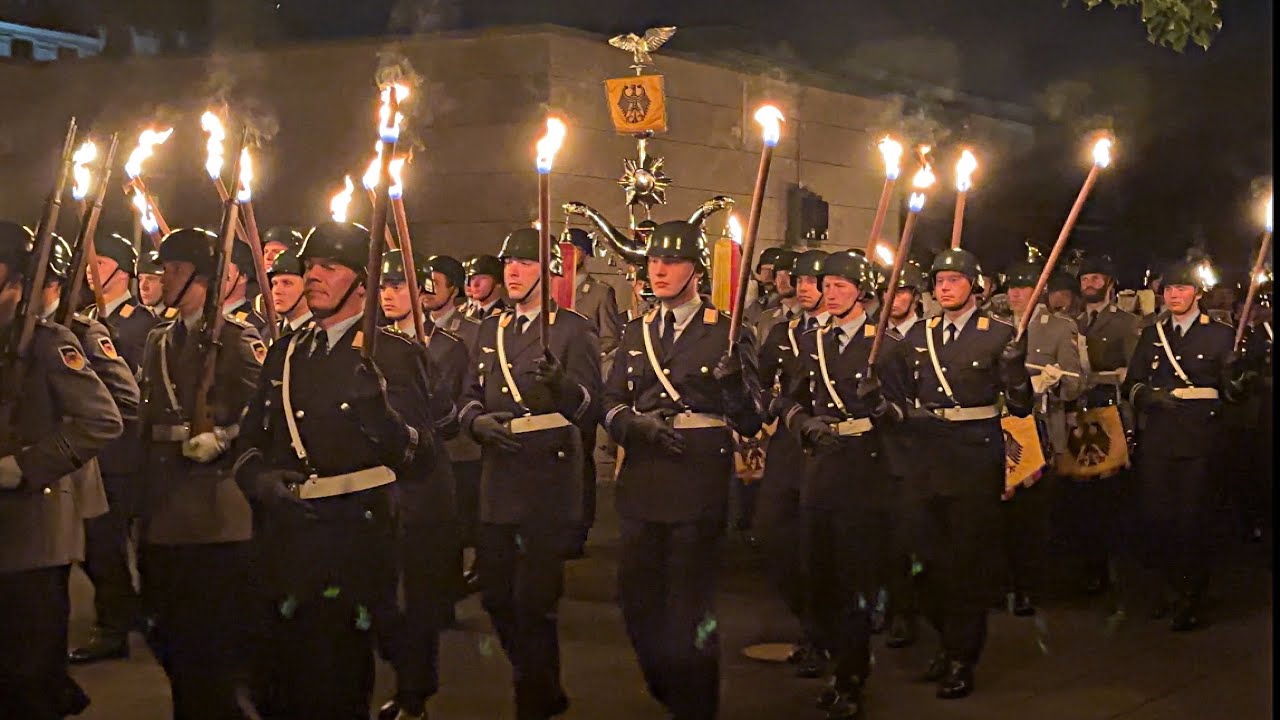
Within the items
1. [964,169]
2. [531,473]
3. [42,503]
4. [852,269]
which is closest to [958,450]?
[852,269]

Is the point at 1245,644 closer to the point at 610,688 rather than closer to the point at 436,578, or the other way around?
the point at 610,688

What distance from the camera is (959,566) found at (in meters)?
8.21

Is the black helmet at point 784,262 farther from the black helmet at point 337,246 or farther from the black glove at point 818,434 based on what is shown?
the black helmet at point 337,246

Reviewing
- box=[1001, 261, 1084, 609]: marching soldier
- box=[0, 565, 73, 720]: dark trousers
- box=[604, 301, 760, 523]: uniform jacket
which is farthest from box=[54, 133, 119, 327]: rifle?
box=[1001, 261, 1084, 609]: marching soldier

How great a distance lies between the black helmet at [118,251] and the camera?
944cm

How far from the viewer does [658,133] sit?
20094 mm

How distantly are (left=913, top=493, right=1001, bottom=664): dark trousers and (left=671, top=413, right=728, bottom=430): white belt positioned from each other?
1760 mm

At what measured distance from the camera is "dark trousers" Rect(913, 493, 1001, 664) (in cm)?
815

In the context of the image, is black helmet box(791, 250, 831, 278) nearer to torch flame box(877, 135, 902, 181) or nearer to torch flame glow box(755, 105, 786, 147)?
torch flame box(877, 135, 902, 181)

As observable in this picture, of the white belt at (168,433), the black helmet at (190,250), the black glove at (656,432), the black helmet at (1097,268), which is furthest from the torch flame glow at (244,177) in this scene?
the black helmet at (1097,268)

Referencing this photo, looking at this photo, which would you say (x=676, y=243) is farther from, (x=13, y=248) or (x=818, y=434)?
(x=13, y=248)

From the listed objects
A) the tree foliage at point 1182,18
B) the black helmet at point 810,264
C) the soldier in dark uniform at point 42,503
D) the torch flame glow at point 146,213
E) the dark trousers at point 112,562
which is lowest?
the dark trousers at point 112,562

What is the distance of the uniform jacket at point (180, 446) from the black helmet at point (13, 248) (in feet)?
2.43

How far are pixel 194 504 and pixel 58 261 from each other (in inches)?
45.2
